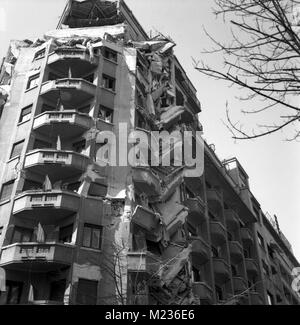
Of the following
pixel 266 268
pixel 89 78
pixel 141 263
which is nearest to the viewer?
pixel 141 263

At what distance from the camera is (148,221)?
2212 cm

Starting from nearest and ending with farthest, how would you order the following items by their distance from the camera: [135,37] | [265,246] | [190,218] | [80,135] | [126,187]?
[126,187] < [80,135] < [190,218] < [135,37] < [265,246]

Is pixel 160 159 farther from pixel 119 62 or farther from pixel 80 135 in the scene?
pixel 119 62

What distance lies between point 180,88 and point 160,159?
11.9m

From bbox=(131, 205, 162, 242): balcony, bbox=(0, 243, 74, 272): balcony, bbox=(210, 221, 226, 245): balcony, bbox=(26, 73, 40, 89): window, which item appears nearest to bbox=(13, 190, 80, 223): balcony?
bbox=(0, 243, 74, 272): balcony

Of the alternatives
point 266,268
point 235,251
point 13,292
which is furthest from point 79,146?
point 266,268

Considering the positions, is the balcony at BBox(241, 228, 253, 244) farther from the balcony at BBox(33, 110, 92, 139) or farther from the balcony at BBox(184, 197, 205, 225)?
the balcony at BBox(33, 110, 92, 139)

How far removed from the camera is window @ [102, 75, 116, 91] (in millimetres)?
27269

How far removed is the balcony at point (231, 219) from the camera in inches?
1336

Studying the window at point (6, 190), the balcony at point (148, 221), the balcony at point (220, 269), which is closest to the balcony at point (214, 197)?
the balcony at point (220, 269)

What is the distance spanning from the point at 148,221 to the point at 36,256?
5533mm

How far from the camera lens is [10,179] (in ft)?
75.3

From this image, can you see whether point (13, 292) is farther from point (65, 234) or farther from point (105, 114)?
point (105, 114)
